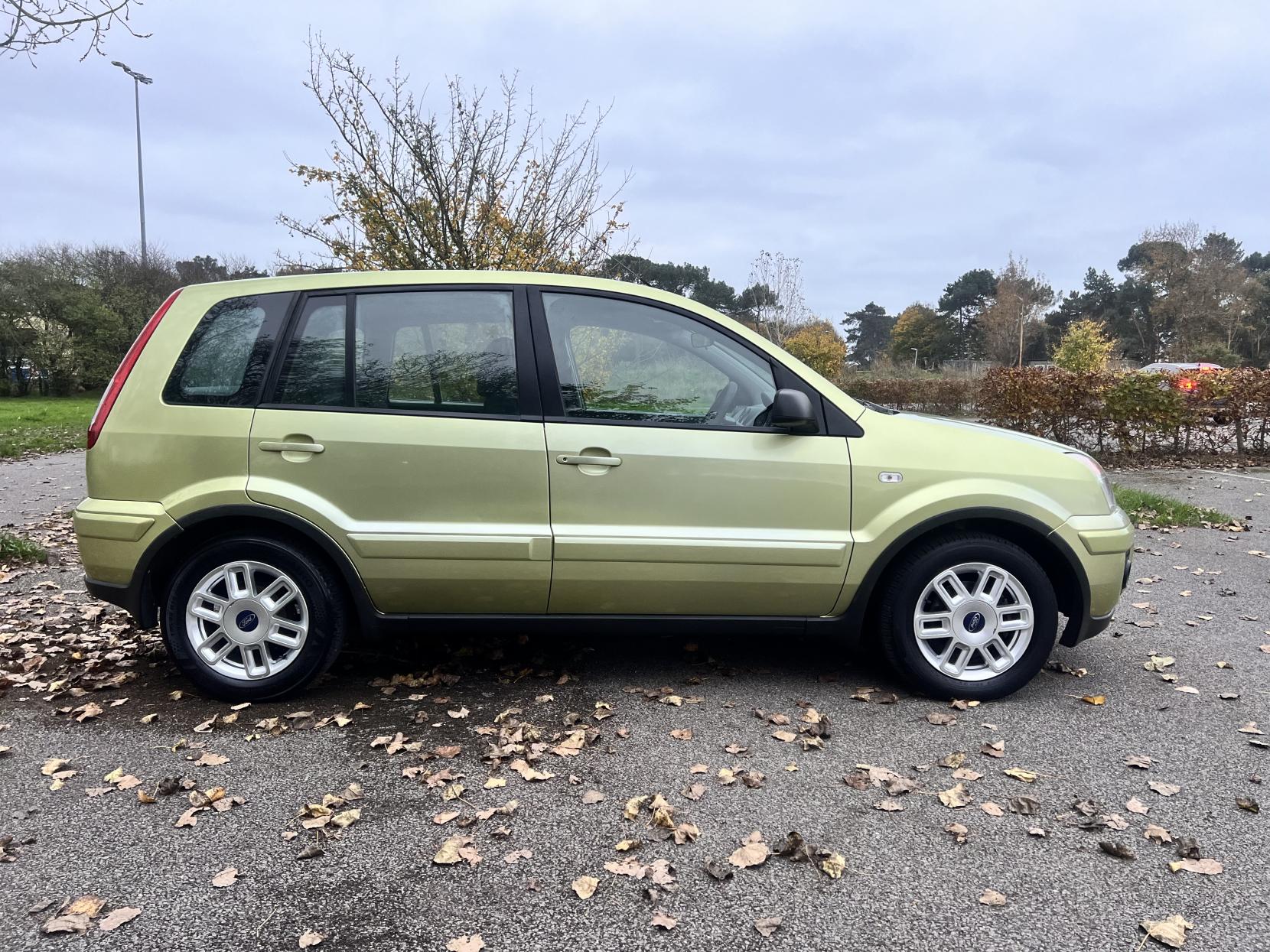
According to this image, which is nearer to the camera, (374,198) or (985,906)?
(985,906)

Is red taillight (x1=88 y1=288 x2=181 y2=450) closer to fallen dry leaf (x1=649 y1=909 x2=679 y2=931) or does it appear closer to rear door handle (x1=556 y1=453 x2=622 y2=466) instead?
rear door handle (x1=556 y1=453 x2=622 y2=466)

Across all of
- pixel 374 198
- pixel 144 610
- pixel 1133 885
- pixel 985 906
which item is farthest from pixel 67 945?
pixel 374 198

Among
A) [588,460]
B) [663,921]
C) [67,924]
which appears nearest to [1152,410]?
[588,460]

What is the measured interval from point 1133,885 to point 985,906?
0.46 metres

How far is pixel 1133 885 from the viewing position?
2.35 meters

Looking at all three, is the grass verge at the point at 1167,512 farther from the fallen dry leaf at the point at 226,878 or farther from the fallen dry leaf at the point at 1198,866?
the fallen dry leaf at the point at 226,878

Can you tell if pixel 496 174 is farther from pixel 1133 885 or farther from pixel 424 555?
pixel 1133 885

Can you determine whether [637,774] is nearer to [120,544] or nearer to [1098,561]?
[1098,561]

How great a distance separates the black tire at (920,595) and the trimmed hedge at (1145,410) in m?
10.2

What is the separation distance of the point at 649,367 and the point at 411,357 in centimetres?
103

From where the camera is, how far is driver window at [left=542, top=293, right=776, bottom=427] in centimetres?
357

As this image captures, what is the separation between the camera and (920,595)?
358 cm

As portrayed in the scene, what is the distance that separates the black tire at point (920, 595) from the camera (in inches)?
140

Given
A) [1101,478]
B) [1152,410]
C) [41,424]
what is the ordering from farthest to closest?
[41,424] → [1152,410] → [1101,478]
